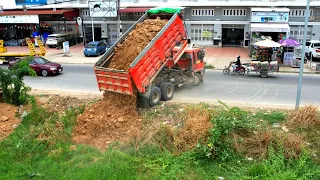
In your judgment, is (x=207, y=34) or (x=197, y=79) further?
(x=207, y=34)

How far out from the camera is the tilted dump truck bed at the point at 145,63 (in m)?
11.8

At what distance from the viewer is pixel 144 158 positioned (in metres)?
9.10

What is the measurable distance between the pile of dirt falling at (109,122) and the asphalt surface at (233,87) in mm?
3135

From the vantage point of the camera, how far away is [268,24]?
1055 inches

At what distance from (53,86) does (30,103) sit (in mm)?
5252

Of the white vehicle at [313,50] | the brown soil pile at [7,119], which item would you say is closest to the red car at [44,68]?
the brown soil pile at [7,119]

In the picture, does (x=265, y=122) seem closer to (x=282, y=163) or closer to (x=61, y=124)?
(x=282, y=163)

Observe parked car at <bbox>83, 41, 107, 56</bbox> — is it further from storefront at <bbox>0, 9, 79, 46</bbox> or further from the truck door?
the truck door

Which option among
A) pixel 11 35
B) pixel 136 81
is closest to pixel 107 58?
pixel 136 81

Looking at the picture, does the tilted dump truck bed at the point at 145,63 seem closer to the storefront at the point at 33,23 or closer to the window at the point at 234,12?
the window at the point at 234,12

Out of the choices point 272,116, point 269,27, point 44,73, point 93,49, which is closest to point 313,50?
point 269,27

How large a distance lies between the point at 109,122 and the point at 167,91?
153 inches

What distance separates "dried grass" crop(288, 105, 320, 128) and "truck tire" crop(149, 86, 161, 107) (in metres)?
5.26

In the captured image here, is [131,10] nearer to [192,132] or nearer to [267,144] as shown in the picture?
[192,132]
